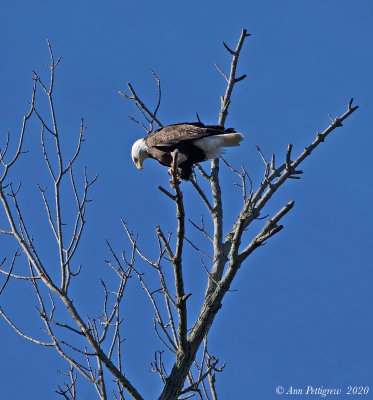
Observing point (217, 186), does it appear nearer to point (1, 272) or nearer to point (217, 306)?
point (217, 306)

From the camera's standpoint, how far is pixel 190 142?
6.90 m

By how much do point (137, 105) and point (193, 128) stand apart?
2.08 ft

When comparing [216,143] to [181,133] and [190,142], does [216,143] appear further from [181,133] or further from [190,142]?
[181,133]

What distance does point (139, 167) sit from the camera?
7.80 metres

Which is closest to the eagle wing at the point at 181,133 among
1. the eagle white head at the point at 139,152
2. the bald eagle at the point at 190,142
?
the bald eagle at the point at 190,142

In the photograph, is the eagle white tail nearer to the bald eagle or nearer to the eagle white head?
the bald eagle

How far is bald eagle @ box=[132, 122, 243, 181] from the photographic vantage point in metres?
6.72

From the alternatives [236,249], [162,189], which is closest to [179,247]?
[162,189]

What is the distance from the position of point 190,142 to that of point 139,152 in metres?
0.82

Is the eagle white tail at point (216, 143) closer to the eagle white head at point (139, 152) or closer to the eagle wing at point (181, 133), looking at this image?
the eagle wing at point (181, 133)

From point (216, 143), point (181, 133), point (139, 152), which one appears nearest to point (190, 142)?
point (181, 133)

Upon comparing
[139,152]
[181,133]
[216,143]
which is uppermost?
[139,152]

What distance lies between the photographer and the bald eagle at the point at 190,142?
6723 millimetres

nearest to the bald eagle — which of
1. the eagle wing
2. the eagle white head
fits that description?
the eagle wing
